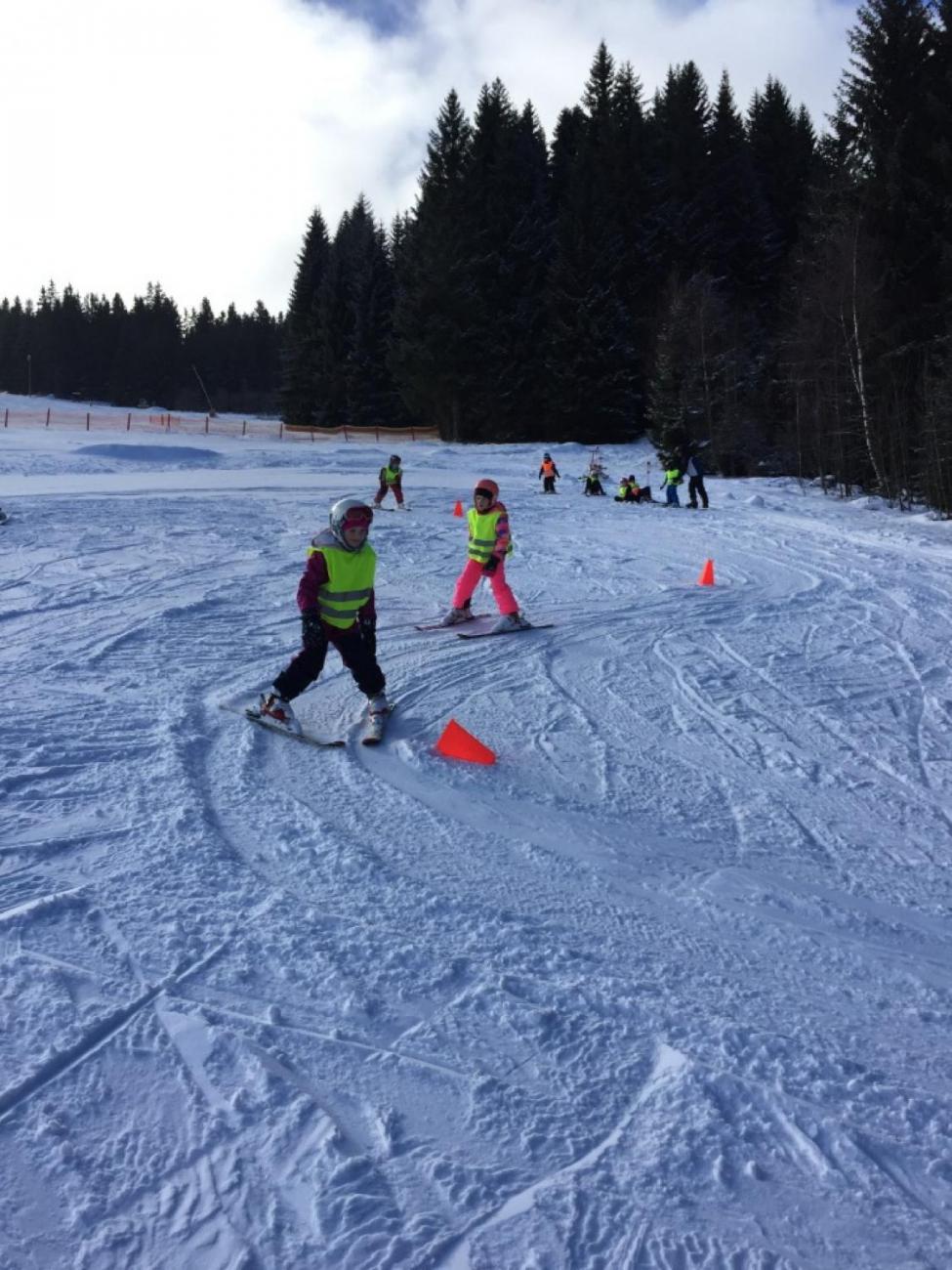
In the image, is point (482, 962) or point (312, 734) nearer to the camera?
point (482, 962)

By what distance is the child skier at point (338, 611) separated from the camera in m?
5.41

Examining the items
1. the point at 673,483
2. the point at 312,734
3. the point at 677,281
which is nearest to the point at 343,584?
the point at 312,734

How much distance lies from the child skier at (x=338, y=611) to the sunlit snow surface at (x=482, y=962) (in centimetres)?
28

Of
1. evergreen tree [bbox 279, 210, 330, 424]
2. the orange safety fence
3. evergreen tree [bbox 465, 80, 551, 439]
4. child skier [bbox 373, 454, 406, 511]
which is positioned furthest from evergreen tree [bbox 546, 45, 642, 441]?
child skier [bbox 373, 454, 406, 511]

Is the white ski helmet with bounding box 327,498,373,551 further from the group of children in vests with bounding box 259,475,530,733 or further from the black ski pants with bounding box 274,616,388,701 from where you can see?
the black ski pants with bounding box 274,616,388,701

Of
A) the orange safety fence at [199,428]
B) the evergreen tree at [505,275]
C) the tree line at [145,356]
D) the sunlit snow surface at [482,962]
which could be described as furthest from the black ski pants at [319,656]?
the tree line at [145,356]

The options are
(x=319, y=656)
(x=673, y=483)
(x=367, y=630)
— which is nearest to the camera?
(x=319, y=656)

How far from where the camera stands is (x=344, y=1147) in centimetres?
232

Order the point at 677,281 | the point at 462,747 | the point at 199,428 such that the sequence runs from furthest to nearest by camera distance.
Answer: the point at 199,428 → the point at 677,281 → the point at 462,747

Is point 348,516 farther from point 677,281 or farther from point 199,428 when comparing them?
point 199,428

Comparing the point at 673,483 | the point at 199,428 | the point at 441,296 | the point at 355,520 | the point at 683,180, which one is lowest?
the point at 355,520

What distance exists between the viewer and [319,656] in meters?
5.61

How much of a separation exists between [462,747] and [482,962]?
2109 millimetres

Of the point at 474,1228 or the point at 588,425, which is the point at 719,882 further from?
the point at 588,425
